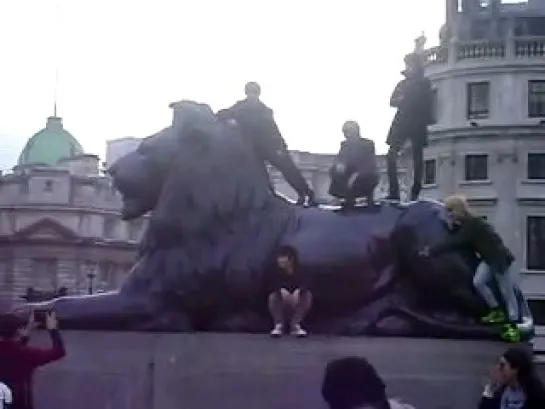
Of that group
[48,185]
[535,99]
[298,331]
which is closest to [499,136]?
[535,99]

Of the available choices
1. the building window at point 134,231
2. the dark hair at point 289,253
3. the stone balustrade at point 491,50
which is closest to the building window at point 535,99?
the stone balustrade at point 491,50

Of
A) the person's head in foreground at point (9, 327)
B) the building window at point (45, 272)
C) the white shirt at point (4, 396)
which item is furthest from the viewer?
the building window at point (45, 272)

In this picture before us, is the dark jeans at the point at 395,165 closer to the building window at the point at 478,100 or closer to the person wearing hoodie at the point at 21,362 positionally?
the person wearing hoodie at the point at 21,362

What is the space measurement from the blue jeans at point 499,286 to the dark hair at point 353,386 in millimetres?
7574

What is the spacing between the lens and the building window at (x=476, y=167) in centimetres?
4656

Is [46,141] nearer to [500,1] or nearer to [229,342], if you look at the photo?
[500,1]

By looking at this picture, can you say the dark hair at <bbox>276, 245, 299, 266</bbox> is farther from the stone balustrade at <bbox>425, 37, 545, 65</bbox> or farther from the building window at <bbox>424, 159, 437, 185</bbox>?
the building window at <bbox>424, 159, 437, 185</bbox>

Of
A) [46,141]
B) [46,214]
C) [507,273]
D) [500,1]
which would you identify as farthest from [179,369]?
[46,141]

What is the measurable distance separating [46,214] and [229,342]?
154ft

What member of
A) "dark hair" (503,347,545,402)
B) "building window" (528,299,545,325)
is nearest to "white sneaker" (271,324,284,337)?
"dark hair" (503,347,545,402)

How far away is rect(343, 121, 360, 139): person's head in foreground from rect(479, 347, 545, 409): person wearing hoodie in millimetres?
4643

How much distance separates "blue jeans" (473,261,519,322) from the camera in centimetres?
1249

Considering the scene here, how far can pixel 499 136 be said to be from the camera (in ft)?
151

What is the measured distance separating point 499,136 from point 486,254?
112 ft
